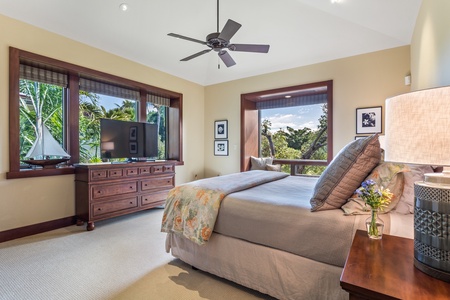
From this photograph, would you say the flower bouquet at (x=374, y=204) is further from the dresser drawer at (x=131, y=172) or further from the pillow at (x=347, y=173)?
the dresser drawer at (x=131, y=172)

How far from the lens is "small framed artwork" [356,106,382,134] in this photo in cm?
384

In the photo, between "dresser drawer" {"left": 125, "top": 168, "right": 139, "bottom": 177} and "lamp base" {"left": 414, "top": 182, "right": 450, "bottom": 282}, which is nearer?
"lamp base" {"left": 414, "top": 182, "right": 450, "bottom": 282}

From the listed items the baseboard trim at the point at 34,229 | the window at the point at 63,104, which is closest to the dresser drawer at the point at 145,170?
the window at the point at 63,104

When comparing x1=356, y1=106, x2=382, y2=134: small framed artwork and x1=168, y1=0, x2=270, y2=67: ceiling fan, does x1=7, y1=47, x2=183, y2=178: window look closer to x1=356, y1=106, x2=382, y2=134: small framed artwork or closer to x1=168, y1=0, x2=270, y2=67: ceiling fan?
x1=168, y1=0, x2=270, y2=67: ceiling fan

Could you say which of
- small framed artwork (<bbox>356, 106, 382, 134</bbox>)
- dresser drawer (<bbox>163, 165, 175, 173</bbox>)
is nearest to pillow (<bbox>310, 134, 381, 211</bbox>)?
small framed artwork (<bbox>356, 106, 382, 134</bbox>)

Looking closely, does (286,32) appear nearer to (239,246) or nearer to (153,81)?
(153,81)

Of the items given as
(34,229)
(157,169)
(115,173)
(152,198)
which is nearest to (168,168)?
(157,169)

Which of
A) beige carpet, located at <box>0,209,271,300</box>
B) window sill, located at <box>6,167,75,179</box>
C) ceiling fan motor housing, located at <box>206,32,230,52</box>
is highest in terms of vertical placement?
ceiling fan motor housing, located at <box>206,32,230,52</box>

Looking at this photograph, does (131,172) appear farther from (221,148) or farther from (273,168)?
(273,168)

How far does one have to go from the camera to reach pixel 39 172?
3.19 m

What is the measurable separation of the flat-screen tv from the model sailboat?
61cm

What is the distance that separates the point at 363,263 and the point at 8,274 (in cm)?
294

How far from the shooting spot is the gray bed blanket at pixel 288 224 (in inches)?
57.7

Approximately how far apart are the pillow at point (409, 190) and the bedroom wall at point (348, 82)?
2747 mm
